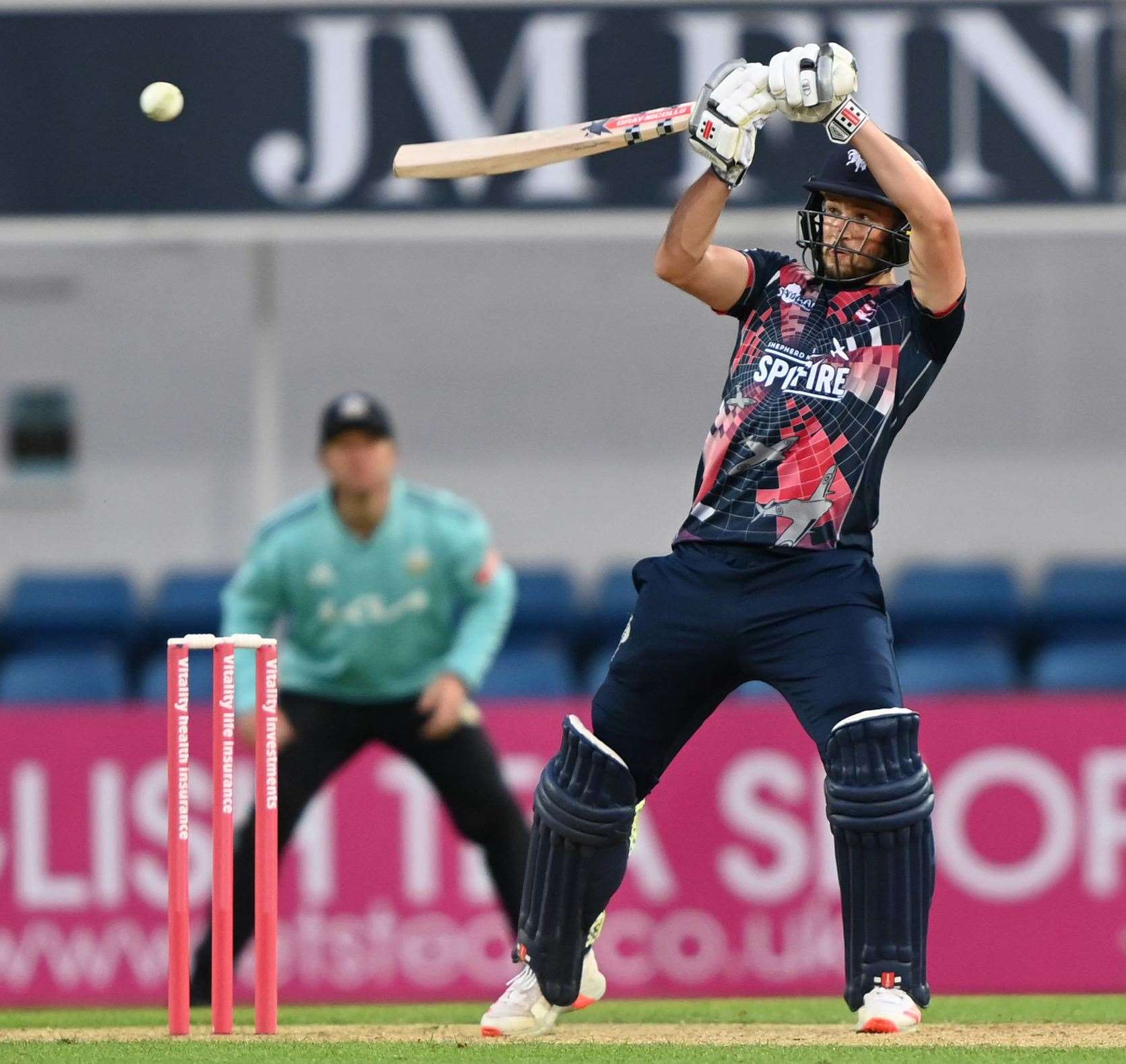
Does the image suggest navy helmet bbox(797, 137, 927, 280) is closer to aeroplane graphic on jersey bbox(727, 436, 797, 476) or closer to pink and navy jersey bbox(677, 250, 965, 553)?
pink and navy jersey bbox(677, 250, 965, 553)

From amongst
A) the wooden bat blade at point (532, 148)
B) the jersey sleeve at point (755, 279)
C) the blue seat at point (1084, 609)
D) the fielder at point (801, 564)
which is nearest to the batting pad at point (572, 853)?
the fielder at point (801, 564)

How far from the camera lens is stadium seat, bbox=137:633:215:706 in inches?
312

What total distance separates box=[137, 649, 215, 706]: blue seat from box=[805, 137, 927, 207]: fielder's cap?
3.79 metres

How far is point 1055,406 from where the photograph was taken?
Result: 32.3ft

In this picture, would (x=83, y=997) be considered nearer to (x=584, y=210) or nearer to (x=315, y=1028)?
(x=315, y=1028)

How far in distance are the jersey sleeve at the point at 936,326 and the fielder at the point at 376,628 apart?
71.9 inches

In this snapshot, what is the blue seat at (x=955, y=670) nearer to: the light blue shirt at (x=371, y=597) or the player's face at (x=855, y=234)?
the light blue shirt at (x=371, y=597)

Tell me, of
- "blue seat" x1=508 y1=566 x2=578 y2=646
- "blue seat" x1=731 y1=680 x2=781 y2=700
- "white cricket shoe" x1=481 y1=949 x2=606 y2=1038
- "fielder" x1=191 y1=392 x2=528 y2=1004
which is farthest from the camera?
"blue seat" x1=508 y1=566 x2=578 y2=646

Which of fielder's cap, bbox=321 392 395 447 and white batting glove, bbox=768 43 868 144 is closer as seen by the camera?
white batting glove, bbox=768 43 868 144

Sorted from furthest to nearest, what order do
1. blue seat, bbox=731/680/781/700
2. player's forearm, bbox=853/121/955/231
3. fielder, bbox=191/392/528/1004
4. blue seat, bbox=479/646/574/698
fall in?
1. blue seat, bbox=479/646/574/698
2. blue seat, bbox=731/680/781/700
3. fielder, bbox=191/392/528/1004
4. player's forearm, bbox=853/121/955/231

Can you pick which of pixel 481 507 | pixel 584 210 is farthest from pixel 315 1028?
pixel 481 507

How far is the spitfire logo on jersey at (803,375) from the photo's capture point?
14.5 ft

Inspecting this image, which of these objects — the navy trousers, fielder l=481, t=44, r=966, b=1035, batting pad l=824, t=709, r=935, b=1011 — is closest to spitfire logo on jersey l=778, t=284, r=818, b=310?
fielder l=481, t=44, r=966, b=1035

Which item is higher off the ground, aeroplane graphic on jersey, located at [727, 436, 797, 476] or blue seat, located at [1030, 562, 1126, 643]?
aeroplane graphic on jersey, located at [727, 436, 797, 476]
